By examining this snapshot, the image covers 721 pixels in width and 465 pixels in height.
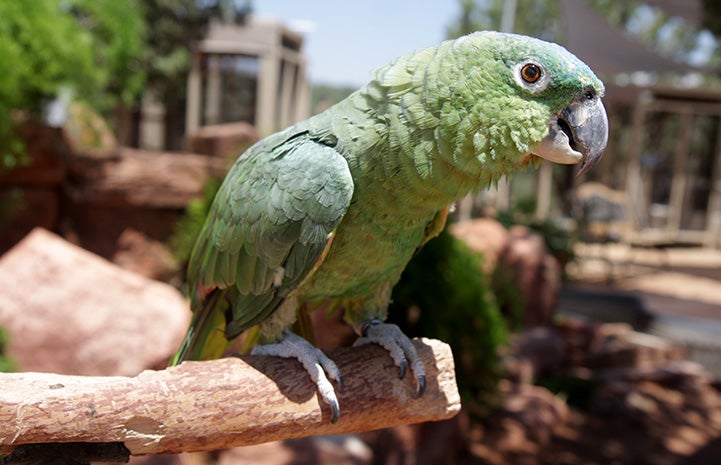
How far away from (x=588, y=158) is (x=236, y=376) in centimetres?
114

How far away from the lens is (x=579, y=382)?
5887 mm

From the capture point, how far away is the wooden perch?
1.42 m

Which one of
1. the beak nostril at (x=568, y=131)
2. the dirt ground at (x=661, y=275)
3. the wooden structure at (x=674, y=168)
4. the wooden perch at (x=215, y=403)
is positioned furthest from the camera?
the wooden structure at (x=674, y=168)

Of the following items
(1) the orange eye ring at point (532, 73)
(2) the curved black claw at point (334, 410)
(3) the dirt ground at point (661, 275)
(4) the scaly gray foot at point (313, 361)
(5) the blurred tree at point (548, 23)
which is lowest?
(3) the dirt ground at point (661, 275)

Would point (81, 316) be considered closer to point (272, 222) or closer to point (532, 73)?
point (272, 222)

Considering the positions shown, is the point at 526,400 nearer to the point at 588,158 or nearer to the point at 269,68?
the point at 588,158

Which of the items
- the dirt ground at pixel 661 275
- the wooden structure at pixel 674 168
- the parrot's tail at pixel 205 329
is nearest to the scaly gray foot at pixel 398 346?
the parrot's tail at pixel 205 329

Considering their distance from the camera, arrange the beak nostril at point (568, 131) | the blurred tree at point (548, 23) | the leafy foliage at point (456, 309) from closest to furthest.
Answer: the beak nostril at point (568, 131) < the leafy foliage at point (456, 309) < the blurred tree at point (548, 23)

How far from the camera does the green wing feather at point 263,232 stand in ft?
5.59

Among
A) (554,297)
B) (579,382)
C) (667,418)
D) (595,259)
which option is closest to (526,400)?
(579,382)

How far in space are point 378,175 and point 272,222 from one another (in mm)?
373

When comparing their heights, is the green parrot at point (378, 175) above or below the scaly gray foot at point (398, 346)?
above

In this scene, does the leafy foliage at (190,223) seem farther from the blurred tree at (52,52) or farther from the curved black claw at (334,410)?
the curved black claw at (334,410)

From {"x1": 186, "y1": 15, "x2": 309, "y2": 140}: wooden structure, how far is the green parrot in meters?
10.3
